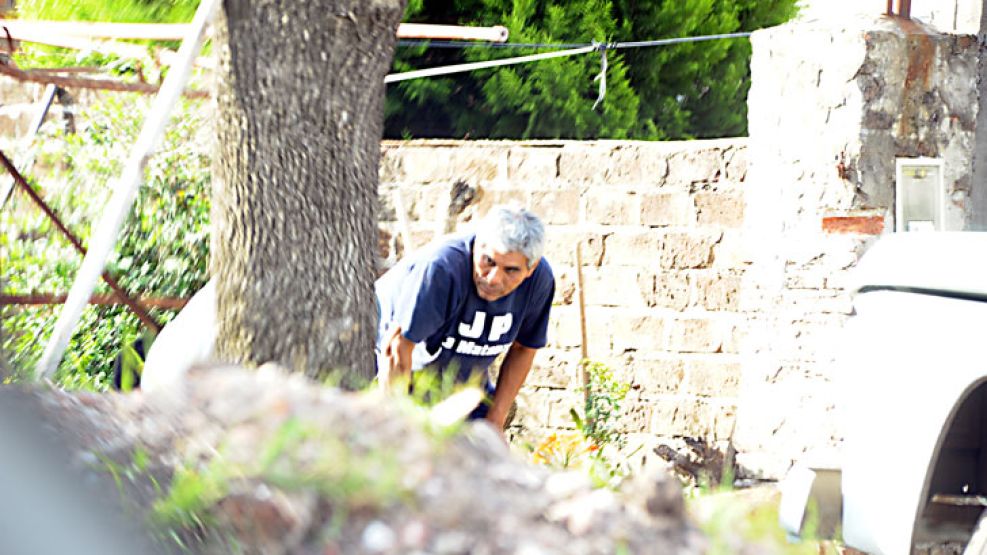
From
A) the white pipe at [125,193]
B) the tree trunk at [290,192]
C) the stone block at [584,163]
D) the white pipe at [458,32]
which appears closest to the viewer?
the tree trunk at [290,192]

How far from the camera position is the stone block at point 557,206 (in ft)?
21.9

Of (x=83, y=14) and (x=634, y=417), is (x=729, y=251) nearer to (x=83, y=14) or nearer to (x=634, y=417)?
(x=634, y=417)

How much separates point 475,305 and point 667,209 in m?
2.33

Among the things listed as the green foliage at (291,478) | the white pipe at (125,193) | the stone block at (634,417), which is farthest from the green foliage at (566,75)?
the green foliage at (291,478)

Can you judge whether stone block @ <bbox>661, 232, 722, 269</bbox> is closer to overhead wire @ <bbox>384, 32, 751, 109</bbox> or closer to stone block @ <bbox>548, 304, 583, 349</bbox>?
stone block @ <bbox>548, 304, 583, 349</bbox>

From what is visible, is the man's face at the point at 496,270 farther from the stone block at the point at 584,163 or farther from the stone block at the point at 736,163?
the stone block at the point at 584,163

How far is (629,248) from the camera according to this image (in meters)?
6.58

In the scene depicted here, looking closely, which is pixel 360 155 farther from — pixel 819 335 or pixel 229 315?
pixel 819 335

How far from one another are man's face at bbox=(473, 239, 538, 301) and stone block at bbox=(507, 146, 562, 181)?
7.92 feet

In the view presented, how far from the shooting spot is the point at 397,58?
9008 mm

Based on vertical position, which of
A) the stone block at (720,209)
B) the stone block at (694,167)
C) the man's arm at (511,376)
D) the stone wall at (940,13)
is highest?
the stone wall at (940,13)

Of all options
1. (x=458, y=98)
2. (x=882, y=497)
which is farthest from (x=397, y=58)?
(x=882, y=497)

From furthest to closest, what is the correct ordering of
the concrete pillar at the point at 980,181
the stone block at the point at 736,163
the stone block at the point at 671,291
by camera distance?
1. the stone block at the point at 671,291
2. the stone block at the point at 736,163
3. the concrete pillar at the point at 980,181

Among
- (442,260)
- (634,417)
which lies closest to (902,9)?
(634,417)
